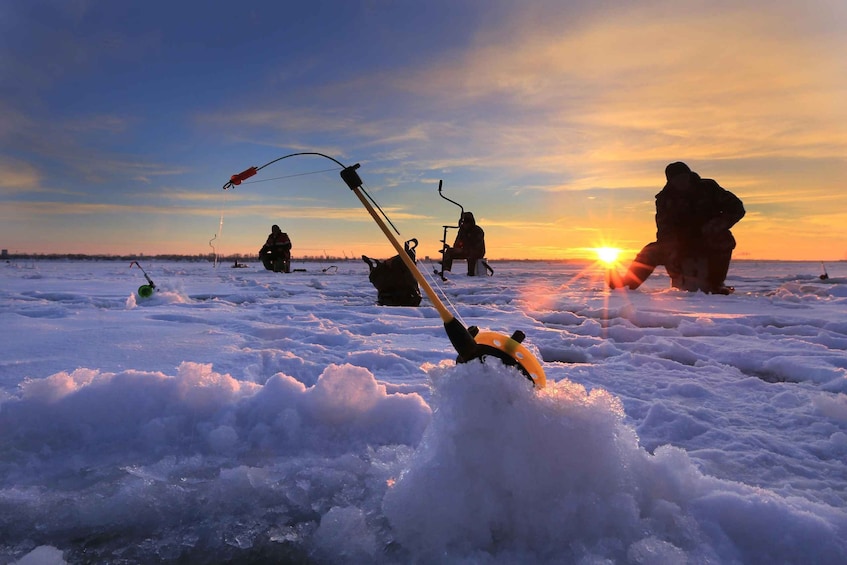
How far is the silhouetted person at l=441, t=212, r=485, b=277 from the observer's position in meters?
22.6

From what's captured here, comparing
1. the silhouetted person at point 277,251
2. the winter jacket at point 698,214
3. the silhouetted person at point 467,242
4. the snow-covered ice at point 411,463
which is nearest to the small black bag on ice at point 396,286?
the snow-covered ice at point 411,463

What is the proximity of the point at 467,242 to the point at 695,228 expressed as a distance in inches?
442

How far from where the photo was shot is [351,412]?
108 inches

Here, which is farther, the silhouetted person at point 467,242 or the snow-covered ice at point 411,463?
the silhouetted person at point 467,242

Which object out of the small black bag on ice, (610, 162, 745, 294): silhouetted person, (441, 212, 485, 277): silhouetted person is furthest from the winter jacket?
(441, 212, 485, 277): silhouetted person

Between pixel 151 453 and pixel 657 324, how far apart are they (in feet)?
23.8

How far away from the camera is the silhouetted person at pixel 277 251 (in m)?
28.9

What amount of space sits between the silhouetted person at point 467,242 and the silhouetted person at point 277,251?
11.2 meters

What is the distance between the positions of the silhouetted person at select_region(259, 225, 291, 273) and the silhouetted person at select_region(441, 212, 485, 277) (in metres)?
11.2

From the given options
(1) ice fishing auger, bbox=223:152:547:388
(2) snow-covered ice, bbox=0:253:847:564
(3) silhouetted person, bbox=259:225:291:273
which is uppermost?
(3) silhouetted person, bbox=259:225:291:273

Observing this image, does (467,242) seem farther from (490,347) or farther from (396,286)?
(490,347)

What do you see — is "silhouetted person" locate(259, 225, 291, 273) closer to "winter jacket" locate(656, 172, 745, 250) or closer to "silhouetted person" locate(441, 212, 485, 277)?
"silhouetted person" locate(441, 212, 485, 277)

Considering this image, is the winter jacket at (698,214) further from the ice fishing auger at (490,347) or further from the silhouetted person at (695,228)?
the ice fishing auger at (490,347)

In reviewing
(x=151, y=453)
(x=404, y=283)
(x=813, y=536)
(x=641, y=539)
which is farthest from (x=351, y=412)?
(x=404, y=283)
